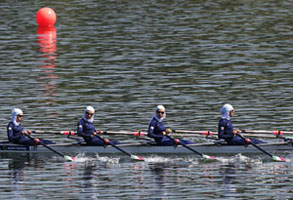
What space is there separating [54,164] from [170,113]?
10764 millimetres

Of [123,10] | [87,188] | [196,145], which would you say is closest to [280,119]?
[196,145]

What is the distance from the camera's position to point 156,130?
40125mm

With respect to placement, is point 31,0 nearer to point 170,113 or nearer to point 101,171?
point 170,113

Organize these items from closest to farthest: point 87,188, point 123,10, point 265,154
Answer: point 87,188, point 265,154, point 123,10

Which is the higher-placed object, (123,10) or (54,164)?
(123,10)

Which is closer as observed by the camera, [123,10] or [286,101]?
[286,101]

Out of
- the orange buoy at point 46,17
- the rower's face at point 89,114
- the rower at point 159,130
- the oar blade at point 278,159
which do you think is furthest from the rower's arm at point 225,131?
the orange buoy at point 46,17

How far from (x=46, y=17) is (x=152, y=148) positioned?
145 feet

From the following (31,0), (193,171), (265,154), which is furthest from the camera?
(31,0)

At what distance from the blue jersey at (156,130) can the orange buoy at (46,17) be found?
43.9 metres

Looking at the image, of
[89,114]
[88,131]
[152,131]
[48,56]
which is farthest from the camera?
[48,56]

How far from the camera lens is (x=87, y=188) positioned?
111 ft

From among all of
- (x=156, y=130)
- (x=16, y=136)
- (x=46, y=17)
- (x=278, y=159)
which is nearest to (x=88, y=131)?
(x=156, y=130)

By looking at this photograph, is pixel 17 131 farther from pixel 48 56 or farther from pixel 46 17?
pixel 46 17
